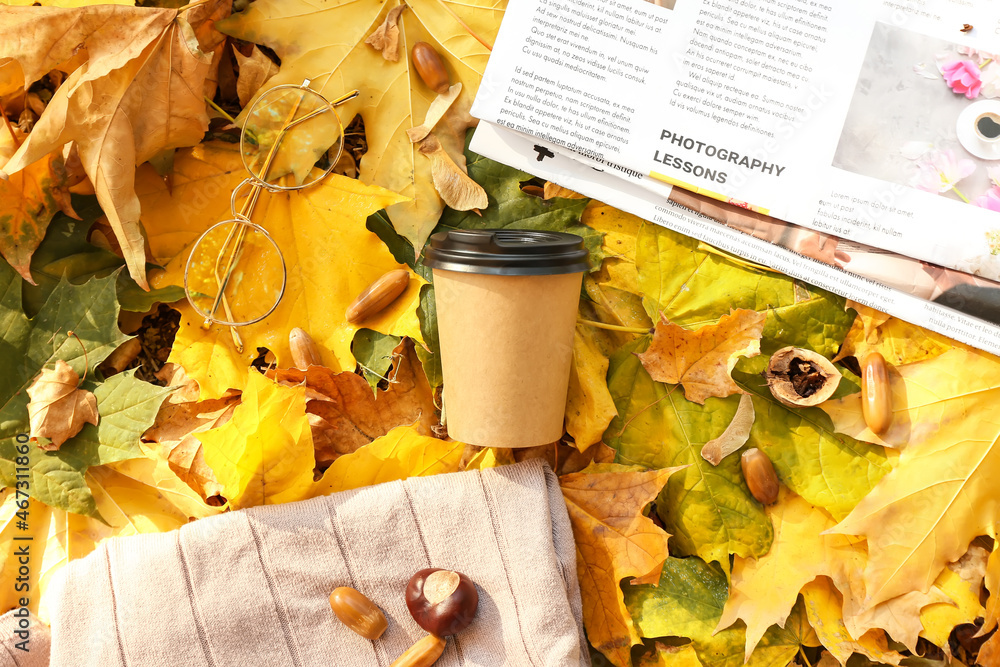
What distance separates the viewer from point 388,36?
3.54ft

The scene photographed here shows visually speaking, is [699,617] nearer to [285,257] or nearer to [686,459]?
[686,459]

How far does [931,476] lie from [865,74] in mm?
652

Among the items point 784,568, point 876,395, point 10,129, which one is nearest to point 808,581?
point 784,568

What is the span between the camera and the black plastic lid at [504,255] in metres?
0.89

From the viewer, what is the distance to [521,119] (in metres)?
1.12

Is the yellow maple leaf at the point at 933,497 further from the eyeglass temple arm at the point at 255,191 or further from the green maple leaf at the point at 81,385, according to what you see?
the green maple leaf at the point at 81,385

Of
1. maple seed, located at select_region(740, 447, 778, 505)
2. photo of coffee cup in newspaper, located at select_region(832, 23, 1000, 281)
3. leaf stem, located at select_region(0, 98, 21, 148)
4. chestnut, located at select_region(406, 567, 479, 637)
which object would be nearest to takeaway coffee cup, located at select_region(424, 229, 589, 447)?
A: chestnut, located at select_region(406, 567, 479, 637)

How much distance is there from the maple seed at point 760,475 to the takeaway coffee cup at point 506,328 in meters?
0.31

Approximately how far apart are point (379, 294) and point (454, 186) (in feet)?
0.70

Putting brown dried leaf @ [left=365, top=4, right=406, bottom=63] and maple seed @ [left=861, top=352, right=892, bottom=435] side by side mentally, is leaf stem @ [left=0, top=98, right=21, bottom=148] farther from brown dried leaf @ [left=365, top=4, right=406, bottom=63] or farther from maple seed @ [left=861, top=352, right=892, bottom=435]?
maple seed @ [left=861, top=352, right=892, bottom=435]

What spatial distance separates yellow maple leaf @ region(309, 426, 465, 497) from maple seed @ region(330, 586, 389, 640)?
16 centimetres

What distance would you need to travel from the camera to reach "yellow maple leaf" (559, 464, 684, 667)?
1.02 m

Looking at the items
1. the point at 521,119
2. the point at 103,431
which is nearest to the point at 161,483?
the point at 103,431

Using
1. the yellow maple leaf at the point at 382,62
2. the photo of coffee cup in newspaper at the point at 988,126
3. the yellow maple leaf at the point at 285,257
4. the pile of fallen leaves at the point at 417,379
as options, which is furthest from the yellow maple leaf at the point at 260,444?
the photo of coffee cup in newspaper at the point at 988,126
